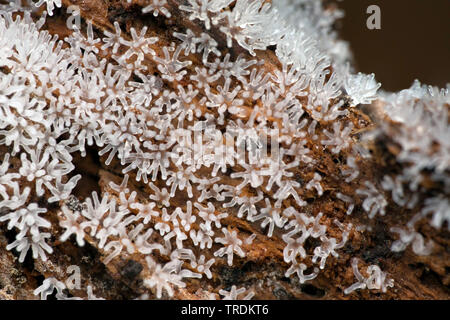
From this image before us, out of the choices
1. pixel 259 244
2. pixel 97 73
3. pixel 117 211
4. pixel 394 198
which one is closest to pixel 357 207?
pixel 394 198

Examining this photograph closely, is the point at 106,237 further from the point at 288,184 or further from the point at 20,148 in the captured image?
the point at 288,184

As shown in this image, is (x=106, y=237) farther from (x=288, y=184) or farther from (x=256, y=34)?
(x=256, y=34)

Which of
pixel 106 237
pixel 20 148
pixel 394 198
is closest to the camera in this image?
pixel 394 198

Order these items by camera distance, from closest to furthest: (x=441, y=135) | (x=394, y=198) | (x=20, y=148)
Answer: (x=441, y=135) < (x=394, y=198) < (x=20, y=148)

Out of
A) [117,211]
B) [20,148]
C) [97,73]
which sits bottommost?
[117,211]

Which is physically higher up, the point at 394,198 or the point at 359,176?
the point at 359,176

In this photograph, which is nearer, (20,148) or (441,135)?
(441,135)
